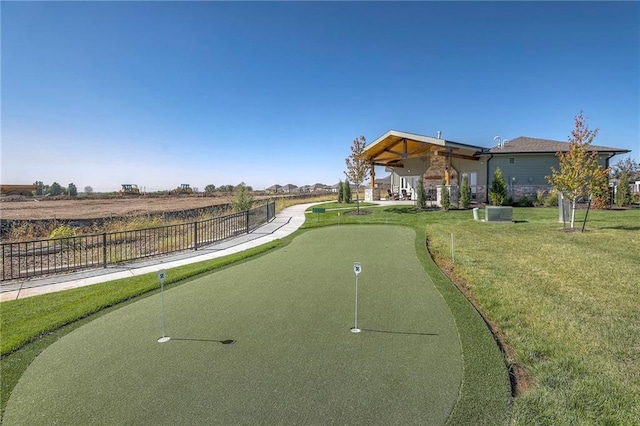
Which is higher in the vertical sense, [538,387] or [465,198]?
[465,198]

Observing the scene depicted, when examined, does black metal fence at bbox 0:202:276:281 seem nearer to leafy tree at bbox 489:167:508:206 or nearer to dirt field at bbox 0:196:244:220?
dirt field at bbox 0:196:244:220

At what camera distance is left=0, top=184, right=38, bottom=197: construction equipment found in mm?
54250

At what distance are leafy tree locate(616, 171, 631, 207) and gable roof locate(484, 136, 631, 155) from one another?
114 inches

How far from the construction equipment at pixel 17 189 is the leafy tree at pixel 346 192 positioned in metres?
64.7

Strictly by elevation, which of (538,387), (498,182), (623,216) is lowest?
(538,387)

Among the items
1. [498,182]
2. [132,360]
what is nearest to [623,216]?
[498,182]

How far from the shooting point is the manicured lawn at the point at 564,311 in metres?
2.44

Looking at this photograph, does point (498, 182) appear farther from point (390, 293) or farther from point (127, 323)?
point (127, 323)

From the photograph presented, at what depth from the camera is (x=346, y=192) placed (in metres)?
23.8

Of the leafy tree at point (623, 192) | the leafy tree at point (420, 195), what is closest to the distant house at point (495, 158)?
the leafy tree at point (420, 195)

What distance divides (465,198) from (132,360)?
17469 mm

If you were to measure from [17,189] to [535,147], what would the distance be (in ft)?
258

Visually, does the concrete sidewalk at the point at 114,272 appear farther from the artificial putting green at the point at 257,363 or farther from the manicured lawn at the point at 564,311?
the manicured lawn at the point at 564,311

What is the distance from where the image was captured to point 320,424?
214 cm
